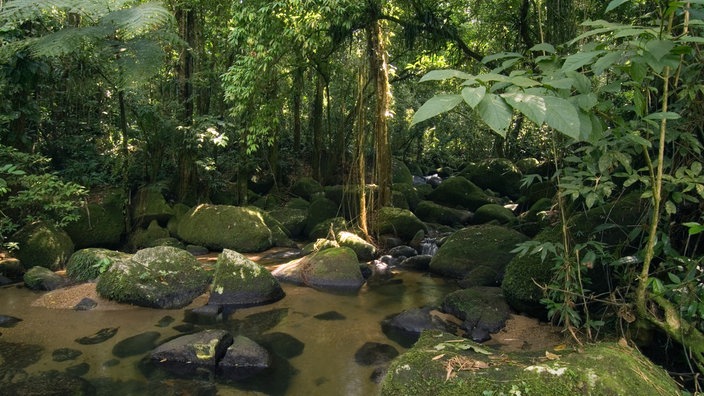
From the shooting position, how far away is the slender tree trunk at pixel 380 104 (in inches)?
367

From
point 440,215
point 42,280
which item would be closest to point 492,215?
point 440,215

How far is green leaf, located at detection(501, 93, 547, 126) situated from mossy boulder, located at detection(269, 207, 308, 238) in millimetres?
10016

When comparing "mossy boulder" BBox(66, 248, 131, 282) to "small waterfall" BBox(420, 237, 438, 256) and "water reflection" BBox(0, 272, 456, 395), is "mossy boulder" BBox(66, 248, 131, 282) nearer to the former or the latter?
"water reflection" BBox(0, 272, 456, 395)

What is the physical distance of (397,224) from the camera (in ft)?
33.3

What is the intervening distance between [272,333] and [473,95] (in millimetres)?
4762

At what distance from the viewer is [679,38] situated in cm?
168

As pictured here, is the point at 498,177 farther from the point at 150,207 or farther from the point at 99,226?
the point at 99,226

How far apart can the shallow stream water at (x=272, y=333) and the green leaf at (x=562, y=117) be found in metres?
3.45

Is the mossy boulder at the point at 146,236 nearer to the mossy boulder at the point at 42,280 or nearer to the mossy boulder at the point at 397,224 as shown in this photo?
the mossy boulder at the point at 42,280

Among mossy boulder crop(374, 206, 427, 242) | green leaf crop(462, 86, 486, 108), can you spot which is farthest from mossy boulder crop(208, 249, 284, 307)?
green leaf crop(462, 86, 486, 108)

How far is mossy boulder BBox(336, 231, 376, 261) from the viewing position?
8.99 meters

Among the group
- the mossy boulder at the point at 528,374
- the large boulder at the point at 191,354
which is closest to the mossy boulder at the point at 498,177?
the large boulder at the point at 191,354

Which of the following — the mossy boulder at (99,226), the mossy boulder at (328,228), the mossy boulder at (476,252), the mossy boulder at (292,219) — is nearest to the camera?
the mossy boulder at (476,252)

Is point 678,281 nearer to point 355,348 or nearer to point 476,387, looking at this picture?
point 476,387
